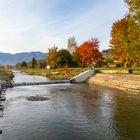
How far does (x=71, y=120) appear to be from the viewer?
27609 millimetres

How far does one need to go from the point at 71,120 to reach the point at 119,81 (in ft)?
107

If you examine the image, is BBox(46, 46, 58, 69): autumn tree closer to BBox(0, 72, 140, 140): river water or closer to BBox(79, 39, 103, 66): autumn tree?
BBox(79, 39, 103, 66): autumn tree

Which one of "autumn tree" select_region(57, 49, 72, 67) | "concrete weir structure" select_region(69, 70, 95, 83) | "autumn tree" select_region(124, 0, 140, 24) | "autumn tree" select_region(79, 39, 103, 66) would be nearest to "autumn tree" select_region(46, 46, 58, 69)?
"autumn tree" select_region(57, 49, 72, 67)

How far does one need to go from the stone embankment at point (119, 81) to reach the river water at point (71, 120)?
12104 mm

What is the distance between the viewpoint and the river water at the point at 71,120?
73.7ft

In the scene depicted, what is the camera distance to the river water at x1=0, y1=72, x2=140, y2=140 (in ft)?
73.7

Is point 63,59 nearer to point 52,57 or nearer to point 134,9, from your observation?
point 52,57

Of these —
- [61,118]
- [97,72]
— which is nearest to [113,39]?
[97,72]

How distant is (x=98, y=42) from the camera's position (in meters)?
98.2

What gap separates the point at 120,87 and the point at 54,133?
3542 cm

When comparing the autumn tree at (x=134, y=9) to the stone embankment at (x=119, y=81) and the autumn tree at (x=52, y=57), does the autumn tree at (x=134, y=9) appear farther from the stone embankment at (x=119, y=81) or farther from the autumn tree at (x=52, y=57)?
the autumn tree at (x=52, y=57)

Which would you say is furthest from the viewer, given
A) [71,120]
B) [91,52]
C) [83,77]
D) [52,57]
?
[52,57]

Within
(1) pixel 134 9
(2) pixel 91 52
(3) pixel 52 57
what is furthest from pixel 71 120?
(3) pixel 52 57

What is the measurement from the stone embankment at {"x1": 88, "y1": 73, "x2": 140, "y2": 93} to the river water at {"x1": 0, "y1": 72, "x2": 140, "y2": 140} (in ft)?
39.7
